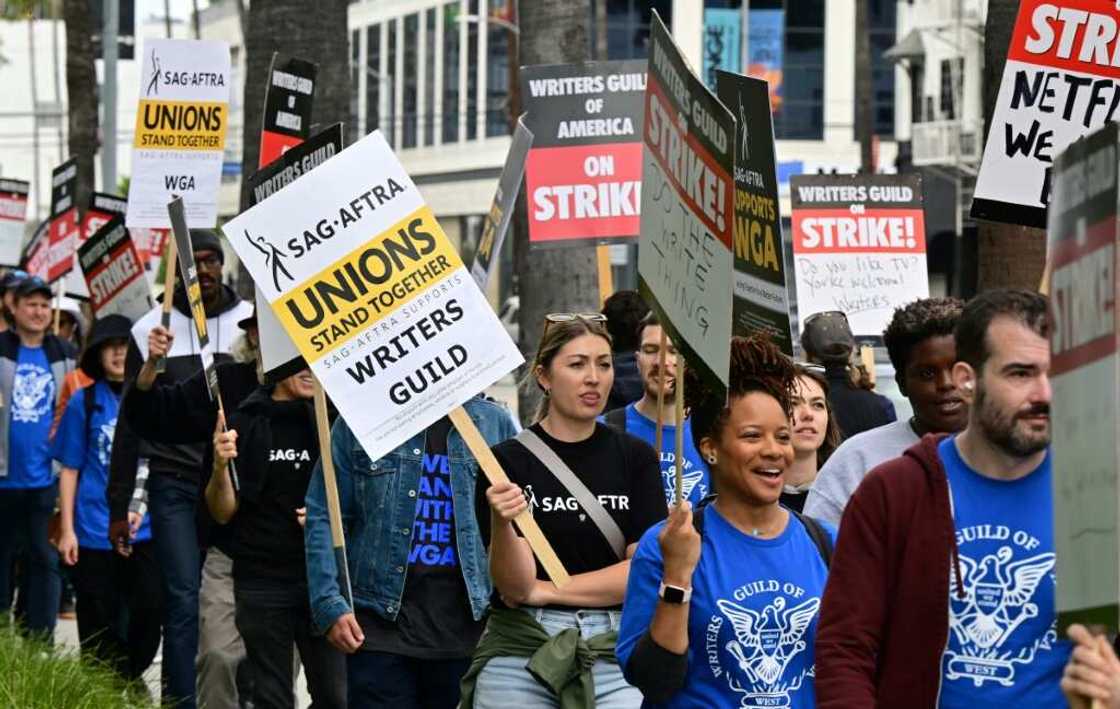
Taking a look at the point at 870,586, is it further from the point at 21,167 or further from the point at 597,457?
the point at 21,167

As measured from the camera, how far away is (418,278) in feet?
24.0

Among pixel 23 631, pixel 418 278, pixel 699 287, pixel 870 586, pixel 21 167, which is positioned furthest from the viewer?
pixel 21 167

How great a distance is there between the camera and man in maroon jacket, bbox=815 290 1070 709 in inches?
177

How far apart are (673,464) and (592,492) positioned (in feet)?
2.86

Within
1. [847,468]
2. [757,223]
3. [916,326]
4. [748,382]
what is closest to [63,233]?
[757,223]

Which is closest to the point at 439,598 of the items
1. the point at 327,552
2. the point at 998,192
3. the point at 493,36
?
the point at 327,552

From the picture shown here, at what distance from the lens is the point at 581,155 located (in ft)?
37.8

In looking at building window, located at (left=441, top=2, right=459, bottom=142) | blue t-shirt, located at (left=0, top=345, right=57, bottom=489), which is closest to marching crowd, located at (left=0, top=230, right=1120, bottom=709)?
blue t-shirt, located at (left=0, top=345, right=57, bottom=489)

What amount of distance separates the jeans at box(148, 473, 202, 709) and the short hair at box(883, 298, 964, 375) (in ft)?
14.9

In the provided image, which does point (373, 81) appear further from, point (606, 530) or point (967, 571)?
point (967, 571)

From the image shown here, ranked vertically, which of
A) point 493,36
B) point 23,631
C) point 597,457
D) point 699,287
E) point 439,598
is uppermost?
point 493,36

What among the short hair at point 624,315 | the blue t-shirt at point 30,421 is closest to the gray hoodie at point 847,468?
the short hair at point 624,315

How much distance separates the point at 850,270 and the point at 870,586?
767 centimetres

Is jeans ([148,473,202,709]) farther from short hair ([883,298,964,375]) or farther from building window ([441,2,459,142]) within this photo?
building window ([441,2,459,142])
